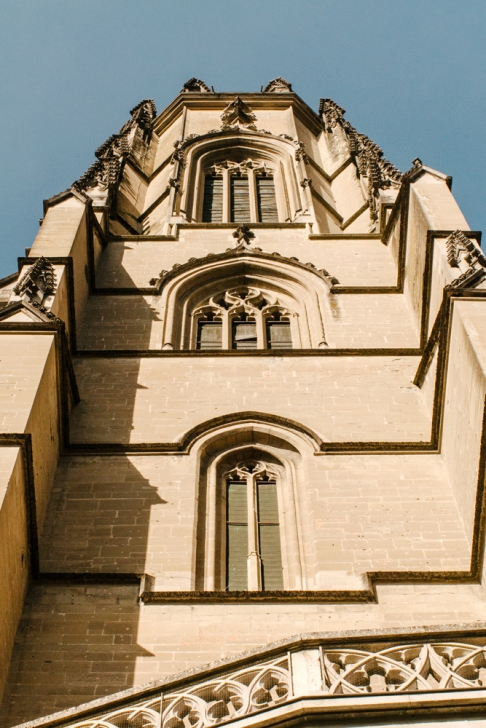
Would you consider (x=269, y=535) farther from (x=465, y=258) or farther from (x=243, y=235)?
(x=243, y=235)

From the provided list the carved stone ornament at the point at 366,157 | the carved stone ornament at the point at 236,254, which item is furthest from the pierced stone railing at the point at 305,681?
the carved stone ornament at the point at 366,157

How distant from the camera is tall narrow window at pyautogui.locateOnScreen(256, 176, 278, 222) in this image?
69.5ft

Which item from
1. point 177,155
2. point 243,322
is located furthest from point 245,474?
point 177,155

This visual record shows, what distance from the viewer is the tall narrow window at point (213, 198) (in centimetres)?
2109

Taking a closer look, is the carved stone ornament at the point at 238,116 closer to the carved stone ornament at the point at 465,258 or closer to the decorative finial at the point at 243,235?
the decorative finial at the point at 243,235

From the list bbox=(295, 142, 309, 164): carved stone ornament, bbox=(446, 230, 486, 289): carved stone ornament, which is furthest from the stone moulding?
bbox=(295, 142, 309, 164): carved stone ornament

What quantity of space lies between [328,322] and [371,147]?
9012 millimetres

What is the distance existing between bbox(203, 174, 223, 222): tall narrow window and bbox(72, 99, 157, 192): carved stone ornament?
2.10 meters

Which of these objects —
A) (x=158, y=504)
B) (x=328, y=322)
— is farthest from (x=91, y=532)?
(x=328, y=322)

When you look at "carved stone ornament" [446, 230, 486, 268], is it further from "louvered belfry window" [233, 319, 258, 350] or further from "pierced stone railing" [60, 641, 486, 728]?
"pierced stone railing" [60, 641, 486, 728]

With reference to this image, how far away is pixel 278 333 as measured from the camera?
15.4 m

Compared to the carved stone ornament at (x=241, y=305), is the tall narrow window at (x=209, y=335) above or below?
below

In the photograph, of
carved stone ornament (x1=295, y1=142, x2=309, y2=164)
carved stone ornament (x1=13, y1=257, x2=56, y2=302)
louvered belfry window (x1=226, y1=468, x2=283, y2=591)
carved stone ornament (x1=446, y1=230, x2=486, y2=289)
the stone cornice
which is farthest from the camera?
the stone cornice

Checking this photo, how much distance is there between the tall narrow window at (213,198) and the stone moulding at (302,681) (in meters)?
15.6
